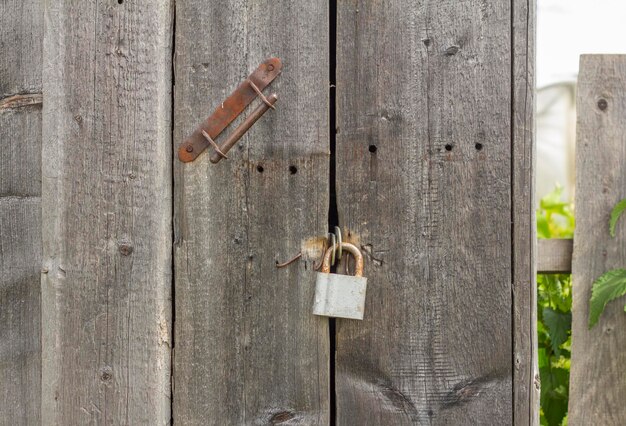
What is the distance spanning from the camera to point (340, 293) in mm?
1648

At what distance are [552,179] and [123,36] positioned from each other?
4888 millimetres

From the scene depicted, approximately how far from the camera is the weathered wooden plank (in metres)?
2.36

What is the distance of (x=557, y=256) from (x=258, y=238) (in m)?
1.20

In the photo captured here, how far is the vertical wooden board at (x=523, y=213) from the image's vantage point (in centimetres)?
169

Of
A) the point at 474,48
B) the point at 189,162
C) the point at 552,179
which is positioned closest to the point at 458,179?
the point at 474,48

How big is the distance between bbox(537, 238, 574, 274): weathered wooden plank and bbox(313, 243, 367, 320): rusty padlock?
99cm

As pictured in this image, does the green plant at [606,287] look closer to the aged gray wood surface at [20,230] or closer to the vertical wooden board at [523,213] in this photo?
the vertical wooden board at [523,213]

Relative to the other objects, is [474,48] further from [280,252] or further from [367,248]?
[280,252]

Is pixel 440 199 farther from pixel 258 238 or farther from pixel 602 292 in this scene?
pixel 602 292

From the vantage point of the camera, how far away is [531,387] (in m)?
1.70

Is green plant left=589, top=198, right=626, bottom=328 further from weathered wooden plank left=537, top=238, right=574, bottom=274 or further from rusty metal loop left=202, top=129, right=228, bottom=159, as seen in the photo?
rusty metal loop left=202, top=129, right=228, bottom=159

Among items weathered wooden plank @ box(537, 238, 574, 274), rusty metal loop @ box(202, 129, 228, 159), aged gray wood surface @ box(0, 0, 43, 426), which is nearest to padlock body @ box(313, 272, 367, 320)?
rusty metal loop @ box(202, 129, 228, 159)

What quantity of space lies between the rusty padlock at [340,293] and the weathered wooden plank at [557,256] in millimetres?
991

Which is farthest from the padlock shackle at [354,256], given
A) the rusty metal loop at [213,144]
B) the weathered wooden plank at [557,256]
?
the weathered wooden plank at [557,256]
